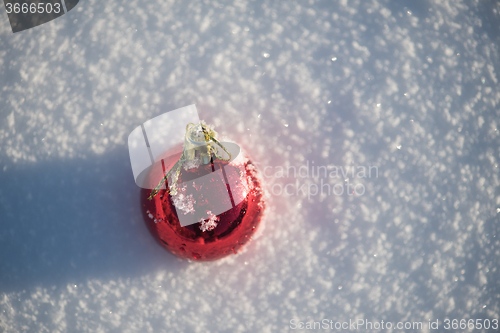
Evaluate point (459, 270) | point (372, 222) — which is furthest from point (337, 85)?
point (459, 270)

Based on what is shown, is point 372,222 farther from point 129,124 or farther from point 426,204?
point 129,124
